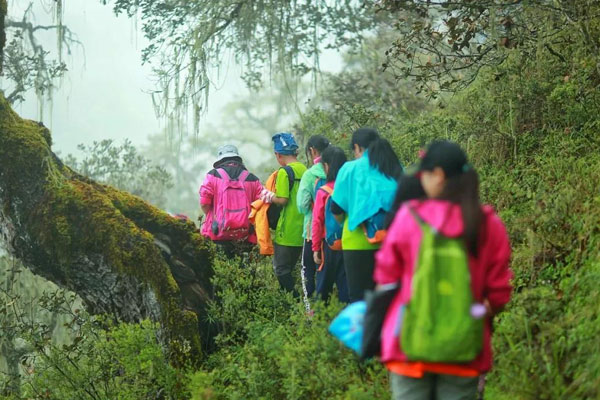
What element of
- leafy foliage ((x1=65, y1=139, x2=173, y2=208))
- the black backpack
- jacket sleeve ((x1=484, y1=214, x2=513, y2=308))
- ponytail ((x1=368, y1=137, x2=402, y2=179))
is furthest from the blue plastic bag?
leafy foliage ((x1=65, y1=139, x2=173, y2=208))

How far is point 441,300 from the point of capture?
3.51 meters

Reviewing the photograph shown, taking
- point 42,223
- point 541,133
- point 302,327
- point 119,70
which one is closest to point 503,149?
point 541,133

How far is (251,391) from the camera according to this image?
19.8ft

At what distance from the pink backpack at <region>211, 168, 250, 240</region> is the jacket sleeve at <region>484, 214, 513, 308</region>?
4424 millimetres

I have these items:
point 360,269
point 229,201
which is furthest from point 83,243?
point 360,269

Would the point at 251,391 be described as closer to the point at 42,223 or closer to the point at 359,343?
the point at 359,343

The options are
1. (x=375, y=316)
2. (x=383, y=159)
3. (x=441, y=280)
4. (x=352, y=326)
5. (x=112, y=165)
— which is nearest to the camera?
(x=441, y=280)

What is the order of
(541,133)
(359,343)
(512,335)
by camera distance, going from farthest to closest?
(541,133) < (512,335) < (359,343)

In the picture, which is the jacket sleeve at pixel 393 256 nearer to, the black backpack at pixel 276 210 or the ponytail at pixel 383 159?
the ponytail at pixel 383 159

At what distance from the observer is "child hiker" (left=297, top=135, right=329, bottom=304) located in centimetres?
715

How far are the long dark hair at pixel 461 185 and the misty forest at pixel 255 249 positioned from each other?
128cm

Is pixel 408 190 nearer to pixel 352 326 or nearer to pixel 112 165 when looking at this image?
pixel 352 326

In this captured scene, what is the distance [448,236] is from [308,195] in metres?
3.71

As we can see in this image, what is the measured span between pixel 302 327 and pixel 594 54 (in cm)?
390
